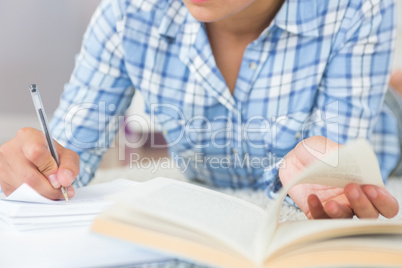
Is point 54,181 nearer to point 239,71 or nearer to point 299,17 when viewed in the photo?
point 239,71

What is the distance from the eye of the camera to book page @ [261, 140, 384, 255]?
0.41 meters

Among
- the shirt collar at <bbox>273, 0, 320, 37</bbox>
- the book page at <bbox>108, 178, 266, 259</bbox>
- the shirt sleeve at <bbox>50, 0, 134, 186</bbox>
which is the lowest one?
the shirt sleeve at <bbox>50, 0, 134, 186</bbox>

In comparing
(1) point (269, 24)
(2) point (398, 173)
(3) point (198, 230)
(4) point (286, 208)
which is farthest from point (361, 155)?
(2) point (398, 173)

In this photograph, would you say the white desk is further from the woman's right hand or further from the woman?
the woman

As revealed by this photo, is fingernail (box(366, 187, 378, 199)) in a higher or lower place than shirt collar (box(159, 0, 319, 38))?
lower

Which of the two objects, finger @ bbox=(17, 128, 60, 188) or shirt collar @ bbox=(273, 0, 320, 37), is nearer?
finger @ bbox=(17, 128, 60, 188)

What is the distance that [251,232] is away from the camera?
1.46 feet

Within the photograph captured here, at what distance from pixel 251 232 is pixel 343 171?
125 millimetres

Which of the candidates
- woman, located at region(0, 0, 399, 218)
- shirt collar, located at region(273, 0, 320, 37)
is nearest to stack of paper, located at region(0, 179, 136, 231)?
woman, located at region(0, 0, 399, 218)

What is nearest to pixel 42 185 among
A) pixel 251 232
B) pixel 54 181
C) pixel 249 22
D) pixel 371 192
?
pixel 54 181

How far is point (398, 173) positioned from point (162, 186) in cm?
94

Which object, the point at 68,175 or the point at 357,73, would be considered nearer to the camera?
the point at 68,175

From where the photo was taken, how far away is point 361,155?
45cm

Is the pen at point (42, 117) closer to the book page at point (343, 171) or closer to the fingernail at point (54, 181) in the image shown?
the fingernail at point (54, 181)
